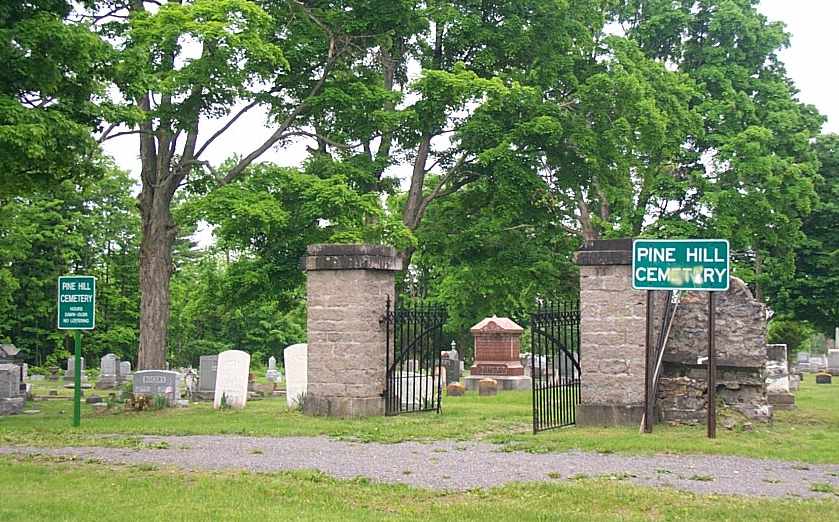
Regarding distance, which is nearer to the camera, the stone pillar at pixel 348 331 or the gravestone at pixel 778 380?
the stone pillar at pixel 348 331

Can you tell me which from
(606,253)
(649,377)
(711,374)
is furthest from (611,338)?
(711,374)

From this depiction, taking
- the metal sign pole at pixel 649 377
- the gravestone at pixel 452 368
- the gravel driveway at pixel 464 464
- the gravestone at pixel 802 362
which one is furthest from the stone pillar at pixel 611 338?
the gravestone at pixel 802 362

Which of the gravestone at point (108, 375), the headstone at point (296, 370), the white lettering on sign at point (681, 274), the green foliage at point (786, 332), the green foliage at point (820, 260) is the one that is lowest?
the gravestone at point (108, 375)

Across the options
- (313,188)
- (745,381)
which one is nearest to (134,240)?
(313,188)

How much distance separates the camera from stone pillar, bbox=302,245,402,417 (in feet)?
50.8

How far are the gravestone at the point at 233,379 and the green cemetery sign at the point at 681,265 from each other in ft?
30.0

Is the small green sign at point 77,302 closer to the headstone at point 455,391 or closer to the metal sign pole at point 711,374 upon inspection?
the metal sign pole at point 711,374

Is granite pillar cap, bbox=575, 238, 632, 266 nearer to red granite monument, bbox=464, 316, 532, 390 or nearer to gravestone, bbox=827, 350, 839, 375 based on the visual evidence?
red granite monument, bbox=464, 316, 532, 390

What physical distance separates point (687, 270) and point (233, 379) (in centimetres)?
1007

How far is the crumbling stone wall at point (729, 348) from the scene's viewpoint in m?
14.5

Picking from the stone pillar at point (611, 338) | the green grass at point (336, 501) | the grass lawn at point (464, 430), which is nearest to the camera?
the green grass at point (336, 501)

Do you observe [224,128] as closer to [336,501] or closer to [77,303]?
[77,303]

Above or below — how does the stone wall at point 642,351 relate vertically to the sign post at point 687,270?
below

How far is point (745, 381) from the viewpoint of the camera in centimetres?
1462
